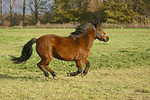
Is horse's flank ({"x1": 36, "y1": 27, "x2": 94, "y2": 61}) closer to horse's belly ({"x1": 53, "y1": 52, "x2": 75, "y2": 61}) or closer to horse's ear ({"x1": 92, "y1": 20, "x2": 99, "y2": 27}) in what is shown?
horse's belly ({"x1": 53, "y1": 52, "x2": 75, "y2": 61})

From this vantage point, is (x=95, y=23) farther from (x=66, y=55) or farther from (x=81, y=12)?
(x=81, y=12)

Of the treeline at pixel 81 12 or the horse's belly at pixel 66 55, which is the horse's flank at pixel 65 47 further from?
the treeline at pixel 81 12

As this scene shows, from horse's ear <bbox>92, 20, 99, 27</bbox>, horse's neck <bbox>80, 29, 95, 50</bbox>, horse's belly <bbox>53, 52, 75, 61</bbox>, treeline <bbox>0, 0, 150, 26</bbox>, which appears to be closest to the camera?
horse's belly <bbox>53, 52, 75, 61</bbox>

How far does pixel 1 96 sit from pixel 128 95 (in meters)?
3.06

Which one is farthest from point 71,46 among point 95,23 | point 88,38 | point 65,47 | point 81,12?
point 81,12

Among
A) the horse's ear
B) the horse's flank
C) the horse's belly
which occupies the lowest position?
the horse's belly

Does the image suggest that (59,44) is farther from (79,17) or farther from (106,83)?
(79,17)

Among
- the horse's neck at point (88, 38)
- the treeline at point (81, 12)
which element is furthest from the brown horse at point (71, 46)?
the treeline at point (81, 12)

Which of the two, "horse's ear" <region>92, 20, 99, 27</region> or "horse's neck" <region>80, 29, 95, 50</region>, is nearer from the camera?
"horse's neck" <region>80, 29, 95, 50</region>

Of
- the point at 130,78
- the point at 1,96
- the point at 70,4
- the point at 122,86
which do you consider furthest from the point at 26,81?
the point at 70,4

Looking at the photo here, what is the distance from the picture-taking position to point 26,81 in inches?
297

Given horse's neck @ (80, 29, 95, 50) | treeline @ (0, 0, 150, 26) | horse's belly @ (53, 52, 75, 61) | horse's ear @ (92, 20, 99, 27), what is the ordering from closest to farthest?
1. horse's belly @ (53, 52, 75, 61)
2. horse's neck @ (80, 29, 95, 50)
3. horse's ear @ (92, 20, 99, 27)
4. treeline @ (0, 0, 150, 26)

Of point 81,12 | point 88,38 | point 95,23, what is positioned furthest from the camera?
point 81,12

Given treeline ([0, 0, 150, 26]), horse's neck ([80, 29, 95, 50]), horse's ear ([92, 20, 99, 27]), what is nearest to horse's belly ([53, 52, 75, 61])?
horse's neck ([80, 29, 95, 50])
